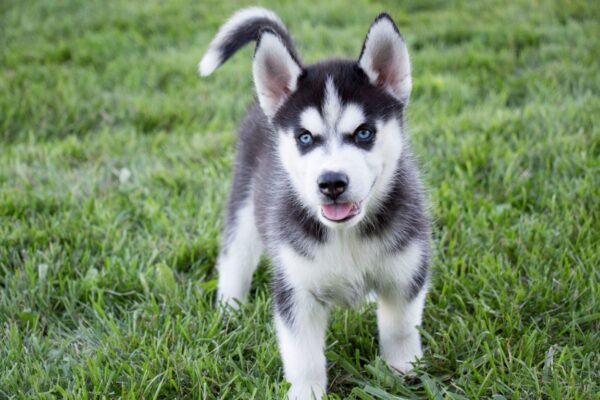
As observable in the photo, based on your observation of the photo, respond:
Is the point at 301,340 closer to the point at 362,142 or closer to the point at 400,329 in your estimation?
the point at 400,329

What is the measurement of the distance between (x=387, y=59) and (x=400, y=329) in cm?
125

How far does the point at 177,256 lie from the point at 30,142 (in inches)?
96.9

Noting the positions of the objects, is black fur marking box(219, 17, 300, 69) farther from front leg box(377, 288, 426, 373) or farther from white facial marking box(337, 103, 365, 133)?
front leg box(377, 288, 426, 373)

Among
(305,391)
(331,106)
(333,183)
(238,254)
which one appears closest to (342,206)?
(333,183)

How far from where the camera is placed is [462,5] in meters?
8.45

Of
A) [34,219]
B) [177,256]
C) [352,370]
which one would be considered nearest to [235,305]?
[177,256]

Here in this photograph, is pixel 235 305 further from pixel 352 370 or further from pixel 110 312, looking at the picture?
pixel 352 370

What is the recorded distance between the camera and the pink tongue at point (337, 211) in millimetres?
2883

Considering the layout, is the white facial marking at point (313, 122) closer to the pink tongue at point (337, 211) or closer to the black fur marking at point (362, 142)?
the black fur marking at point (362, 142)

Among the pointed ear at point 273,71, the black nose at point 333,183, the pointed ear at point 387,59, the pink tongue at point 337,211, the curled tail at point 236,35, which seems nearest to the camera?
the black nose at point 333,183

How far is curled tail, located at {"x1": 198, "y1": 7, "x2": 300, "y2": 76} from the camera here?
12.8ft

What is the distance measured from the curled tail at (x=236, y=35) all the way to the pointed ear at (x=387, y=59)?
0.84 metres

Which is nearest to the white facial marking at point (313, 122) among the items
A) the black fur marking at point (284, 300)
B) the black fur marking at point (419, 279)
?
the black fur marking at point (284, 300)

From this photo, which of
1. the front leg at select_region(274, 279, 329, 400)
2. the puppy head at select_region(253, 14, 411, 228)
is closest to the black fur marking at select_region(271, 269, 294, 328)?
the front leg at select_region(274, 279, 329, 400)
